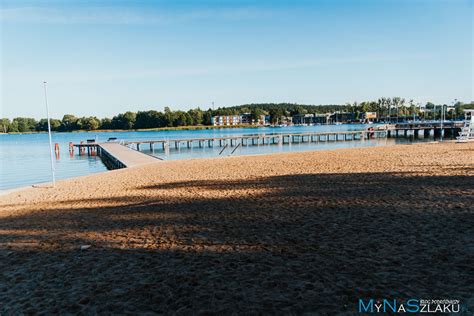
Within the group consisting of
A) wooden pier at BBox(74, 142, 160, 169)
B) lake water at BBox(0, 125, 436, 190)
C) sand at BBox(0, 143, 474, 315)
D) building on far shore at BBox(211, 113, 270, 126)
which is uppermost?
building on far shore at BBox(211, 113, 270, 126)

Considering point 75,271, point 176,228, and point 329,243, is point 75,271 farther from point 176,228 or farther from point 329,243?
point 329,243

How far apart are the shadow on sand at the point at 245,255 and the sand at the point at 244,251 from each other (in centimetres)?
2

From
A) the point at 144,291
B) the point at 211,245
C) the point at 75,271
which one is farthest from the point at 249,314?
the point at 75,271

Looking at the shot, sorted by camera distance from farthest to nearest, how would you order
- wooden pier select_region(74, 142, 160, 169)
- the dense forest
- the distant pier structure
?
the dense forest < the distant pier structure < wooden pier select_region(74, 142, 160, 169)

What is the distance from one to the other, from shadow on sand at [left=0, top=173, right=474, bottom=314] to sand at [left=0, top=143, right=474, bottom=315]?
0.7 inches

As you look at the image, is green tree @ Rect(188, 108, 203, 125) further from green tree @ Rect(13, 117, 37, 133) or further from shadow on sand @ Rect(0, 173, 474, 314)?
shadow on sand @ Rect(0, 173, 474, 314)

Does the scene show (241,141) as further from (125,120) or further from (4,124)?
(4,124)

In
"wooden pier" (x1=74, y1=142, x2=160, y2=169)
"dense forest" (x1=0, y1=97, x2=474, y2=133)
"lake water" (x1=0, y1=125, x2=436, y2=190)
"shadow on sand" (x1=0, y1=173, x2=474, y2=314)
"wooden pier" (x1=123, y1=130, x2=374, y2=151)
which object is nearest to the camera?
"shadow on sand" (x1=0, y1=173, x2=474, y2=314)

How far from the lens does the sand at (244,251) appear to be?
A: 3.56 meters

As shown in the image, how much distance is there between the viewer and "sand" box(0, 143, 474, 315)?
11.7ft

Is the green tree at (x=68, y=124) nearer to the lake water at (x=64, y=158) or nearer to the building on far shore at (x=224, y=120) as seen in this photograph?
the building on far shore at (x=224, y=120)

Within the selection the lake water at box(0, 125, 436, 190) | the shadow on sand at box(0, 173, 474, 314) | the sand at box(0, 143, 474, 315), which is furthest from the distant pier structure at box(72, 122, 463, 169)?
the shadow on sand at box(0, 173, 474, 314)

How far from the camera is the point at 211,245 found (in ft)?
17.2

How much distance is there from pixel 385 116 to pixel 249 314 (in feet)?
553
